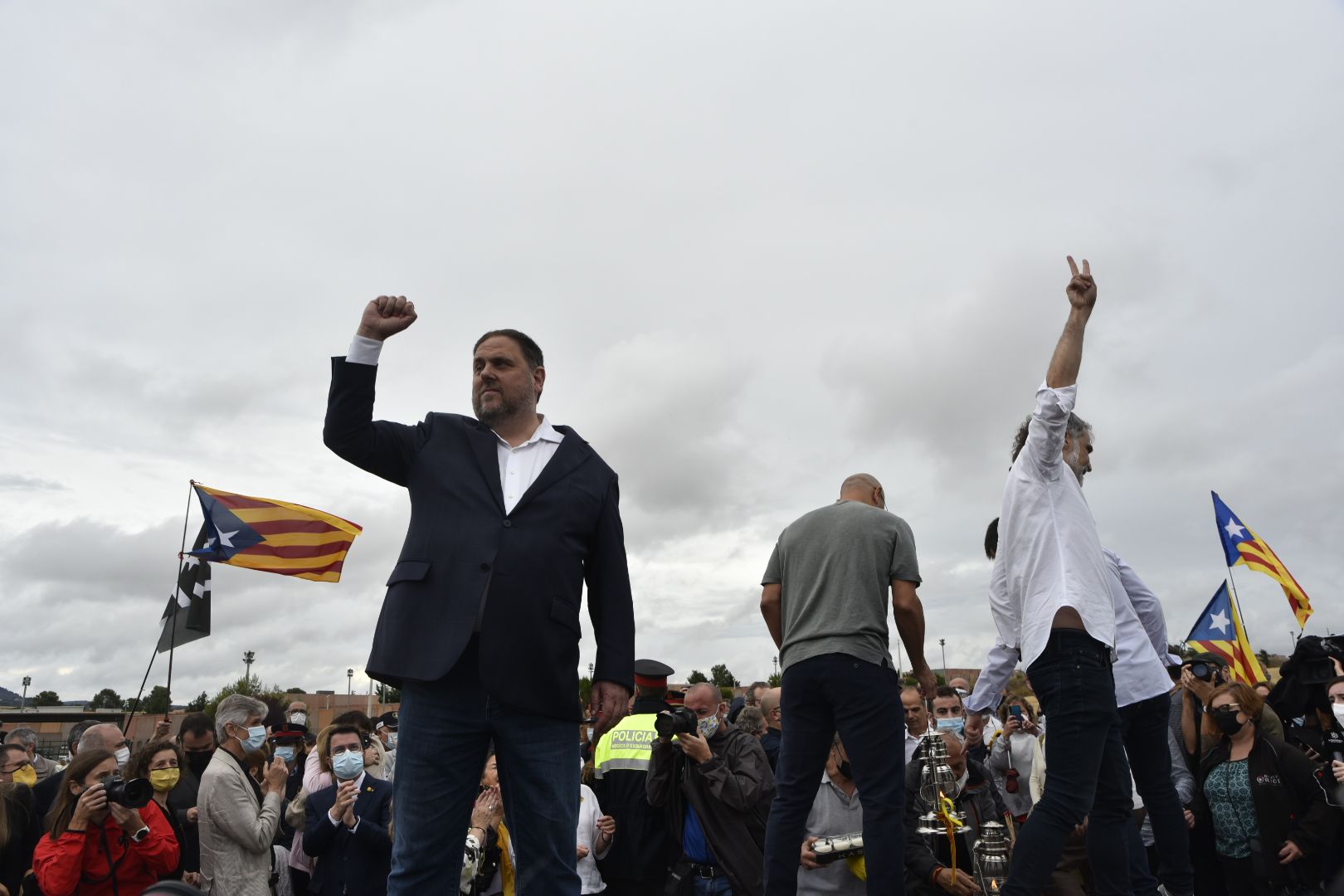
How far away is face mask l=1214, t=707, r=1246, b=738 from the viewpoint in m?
6.98

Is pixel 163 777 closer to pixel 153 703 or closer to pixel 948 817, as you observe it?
pixel 948 817

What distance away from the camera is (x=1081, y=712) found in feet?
11.7

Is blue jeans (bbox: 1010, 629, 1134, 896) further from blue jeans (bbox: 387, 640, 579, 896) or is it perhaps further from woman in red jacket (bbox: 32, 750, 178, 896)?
woman in red jacket (bbox: 32, 750, 178, 896)

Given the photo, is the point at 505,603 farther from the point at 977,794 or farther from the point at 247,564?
the point at 247,564

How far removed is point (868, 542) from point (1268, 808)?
4.45m

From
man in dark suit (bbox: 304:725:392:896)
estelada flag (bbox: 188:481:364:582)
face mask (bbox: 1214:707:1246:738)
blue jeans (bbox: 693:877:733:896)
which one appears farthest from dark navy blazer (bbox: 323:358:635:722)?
estelada flag (bbox: 188:481:364:582)

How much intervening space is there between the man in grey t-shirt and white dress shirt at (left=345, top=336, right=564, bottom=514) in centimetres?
150

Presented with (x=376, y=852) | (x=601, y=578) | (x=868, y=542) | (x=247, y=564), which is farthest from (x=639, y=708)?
(x=247, y=564)

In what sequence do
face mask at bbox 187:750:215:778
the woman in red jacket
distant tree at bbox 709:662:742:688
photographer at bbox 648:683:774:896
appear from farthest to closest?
distant tree at bbox 709:662:742:688 → face mask at bbox 187:750:215:778 → photographer at bbox 648:683:774:896 → the woman in red jacket

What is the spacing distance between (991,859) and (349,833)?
185 inches

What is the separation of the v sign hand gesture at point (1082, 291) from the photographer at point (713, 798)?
3.49 m

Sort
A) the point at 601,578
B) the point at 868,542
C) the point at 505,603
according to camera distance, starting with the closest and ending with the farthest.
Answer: the point at 505,603 < the point at 601,578 < the point at 868,542

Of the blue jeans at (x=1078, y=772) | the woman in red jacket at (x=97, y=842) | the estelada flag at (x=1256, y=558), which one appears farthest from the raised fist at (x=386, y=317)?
the estelada flag at (x=1256, y=558)

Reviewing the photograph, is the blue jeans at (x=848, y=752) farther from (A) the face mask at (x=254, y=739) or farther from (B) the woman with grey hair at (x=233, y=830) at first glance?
(A) the face mask at (x=254, y=739)
